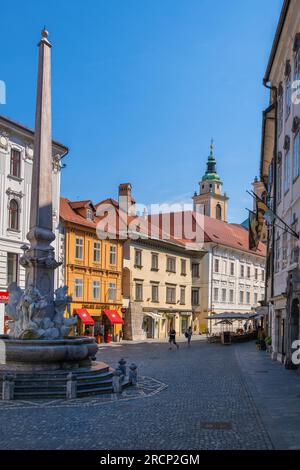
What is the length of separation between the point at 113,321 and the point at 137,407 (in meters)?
31.9

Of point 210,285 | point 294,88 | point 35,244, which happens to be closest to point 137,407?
point 35,244

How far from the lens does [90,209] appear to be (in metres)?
45.0

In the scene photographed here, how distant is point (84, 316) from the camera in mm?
41406

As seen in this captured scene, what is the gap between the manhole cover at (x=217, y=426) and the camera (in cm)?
1075

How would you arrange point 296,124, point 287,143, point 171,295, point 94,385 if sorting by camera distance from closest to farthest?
point 94,385 < point 296,124 < point 287,143 < point 171,295

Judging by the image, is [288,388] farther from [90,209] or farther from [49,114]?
[90,209]

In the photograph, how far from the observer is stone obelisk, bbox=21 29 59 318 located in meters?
17.9

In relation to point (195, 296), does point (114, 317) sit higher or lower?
lower

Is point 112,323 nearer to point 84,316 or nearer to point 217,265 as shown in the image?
point 84,316

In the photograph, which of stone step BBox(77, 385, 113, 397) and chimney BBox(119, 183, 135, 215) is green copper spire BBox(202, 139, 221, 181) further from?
stone step BBox(77, 385, 113, 397)

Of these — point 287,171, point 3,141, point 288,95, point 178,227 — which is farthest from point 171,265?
point 288,95

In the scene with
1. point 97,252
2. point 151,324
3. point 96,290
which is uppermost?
point 97,252

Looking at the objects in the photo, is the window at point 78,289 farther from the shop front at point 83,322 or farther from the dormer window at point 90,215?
the dormer window at point 90,215

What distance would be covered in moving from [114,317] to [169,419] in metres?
34.0
